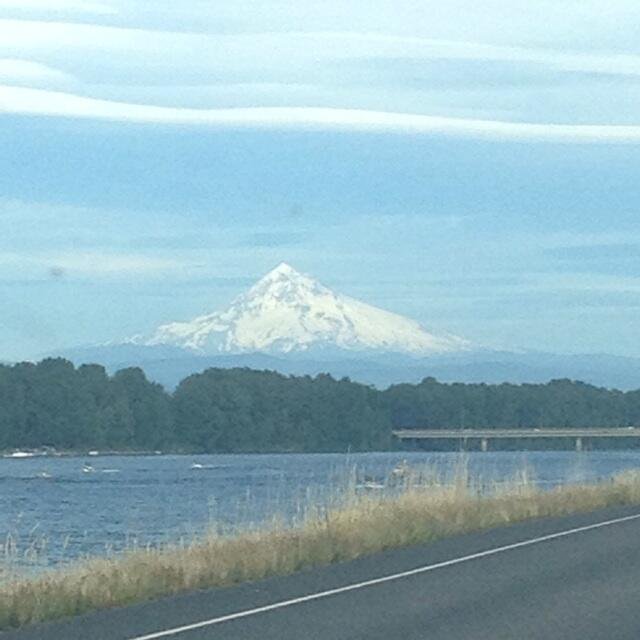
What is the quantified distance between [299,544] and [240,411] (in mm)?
108027

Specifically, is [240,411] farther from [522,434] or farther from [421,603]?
[421,603]

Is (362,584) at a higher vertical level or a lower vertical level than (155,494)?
lower

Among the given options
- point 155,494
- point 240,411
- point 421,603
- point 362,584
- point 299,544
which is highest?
point 240,411

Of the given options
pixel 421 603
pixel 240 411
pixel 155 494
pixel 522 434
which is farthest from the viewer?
pixel 240 411

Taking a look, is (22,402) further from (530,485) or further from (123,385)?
(530,485)

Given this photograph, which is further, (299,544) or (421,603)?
(299,544)

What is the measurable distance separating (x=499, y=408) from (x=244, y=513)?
108 m

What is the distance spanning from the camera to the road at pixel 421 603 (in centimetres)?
1476

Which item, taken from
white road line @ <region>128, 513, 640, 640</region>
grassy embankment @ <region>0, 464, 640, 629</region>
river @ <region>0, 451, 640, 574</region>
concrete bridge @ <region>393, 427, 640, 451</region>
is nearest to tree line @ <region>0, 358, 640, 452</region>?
concrete bridge @ <region>393, 427, 640, 451</region>

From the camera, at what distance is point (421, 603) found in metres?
16.7

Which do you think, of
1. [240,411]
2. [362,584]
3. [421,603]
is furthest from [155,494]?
[240,411]

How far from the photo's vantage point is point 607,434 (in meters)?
110

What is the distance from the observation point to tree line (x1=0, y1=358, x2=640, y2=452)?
12100 centimetres

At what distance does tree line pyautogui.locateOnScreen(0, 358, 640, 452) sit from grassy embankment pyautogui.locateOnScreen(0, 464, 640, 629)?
3599 inches
